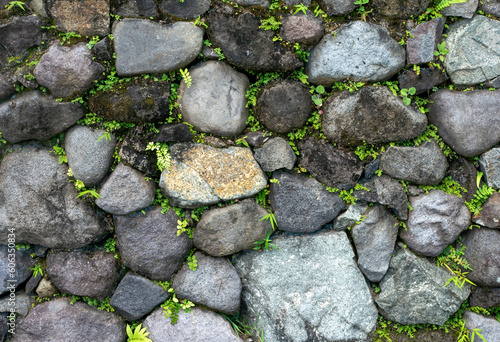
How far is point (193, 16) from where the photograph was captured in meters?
2.74

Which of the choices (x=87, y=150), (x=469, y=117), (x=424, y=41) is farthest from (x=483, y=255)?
(x=87, y=150)

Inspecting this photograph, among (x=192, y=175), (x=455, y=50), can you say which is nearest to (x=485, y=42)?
(x=455, y=50)

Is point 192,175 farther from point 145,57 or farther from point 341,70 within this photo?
point 341,70

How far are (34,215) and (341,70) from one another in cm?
261

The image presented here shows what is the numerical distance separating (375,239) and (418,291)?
1.91ft

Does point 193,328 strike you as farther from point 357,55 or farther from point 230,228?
point 357,55

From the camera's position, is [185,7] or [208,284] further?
[208,284]

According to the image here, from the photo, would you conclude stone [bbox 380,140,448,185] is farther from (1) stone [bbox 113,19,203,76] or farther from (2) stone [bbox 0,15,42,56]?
(2) stone [bbox 0,15,42,56]

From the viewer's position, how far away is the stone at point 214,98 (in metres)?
2.84

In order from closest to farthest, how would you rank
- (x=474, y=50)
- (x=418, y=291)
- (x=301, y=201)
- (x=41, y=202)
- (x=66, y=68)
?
(x=66, y=68), (x=474, y=50), (x=41, y=202), (x=301, y=201), (x=418, y=291)

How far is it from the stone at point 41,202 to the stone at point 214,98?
1.09m

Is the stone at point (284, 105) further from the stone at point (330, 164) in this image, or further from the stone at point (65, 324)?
the stone at point (65, 324)

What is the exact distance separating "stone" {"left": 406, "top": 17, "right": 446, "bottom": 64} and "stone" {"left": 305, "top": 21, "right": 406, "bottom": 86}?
0.23 ft

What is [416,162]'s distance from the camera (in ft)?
9.62
